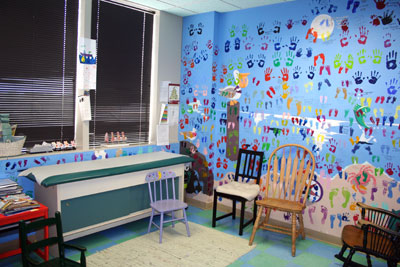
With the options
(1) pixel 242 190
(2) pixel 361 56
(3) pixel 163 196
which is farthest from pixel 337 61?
(3) pixel 163 196

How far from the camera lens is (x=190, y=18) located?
4.73 meters

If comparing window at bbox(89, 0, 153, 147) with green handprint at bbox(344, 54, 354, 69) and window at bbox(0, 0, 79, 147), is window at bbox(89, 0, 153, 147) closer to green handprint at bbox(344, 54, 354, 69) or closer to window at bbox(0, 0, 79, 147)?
window at bbox(0, 0, 79, 147)

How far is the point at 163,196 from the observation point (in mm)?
4121

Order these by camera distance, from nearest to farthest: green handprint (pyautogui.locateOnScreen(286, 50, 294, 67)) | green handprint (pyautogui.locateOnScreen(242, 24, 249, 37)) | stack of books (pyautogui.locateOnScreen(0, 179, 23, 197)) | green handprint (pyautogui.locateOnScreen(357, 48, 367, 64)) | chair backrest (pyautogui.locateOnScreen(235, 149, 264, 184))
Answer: stack of books (pyautogui.locateOnScreen(0, 179, 23, 197))
green handprint (pyautogui.locateOnScreen(357, 48, 367, 64))
green handprint (pyautogui.locateOnScreen(286, 50, 294, 67))
chair backrest (pyautogui.locateOnScreen(235, 149, 264, 184))
green handprint (pyautogui.locateOnScreen(242, 24, 249, 37))

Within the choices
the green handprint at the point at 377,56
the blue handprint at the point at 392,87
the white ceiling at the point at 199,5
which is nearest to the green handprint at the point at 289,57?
the white ceiling at the point at 199,5

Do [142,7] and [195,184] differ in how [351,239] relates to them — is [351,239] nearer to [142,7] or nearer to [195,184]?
[195,184]

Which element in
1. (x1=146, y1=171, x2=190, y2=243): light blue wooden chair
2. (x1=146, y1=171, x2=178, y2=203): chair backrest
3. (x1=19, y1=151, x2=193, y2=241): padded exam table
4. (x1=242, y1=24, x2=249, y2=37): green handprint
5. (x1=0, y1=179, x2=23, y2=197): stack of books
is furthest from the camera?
(x1=242, y1=24, x2=249, y2=37): green handprint

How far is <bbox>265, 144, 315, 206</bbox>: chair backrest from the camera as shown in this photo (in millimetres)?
3785

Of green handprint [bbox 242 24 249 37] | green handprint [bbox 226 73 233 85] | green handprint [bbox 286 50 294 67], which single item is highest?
green handprint [bbox 242 24 249 37]

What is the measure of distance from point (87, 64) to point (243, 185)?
91.1 inches

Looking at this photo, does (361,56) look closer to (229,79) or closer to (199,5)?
(229,79)

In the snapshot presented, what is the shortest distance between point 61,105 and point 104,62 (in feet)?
2.51

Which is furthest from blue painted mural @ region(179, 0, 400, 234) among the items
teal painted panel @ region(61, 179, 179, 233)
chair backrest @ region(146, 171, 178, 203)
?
teal painted panel @ region(61, 179, 179, 233)

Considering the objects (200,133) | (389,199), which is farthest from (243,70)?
(389,199)
